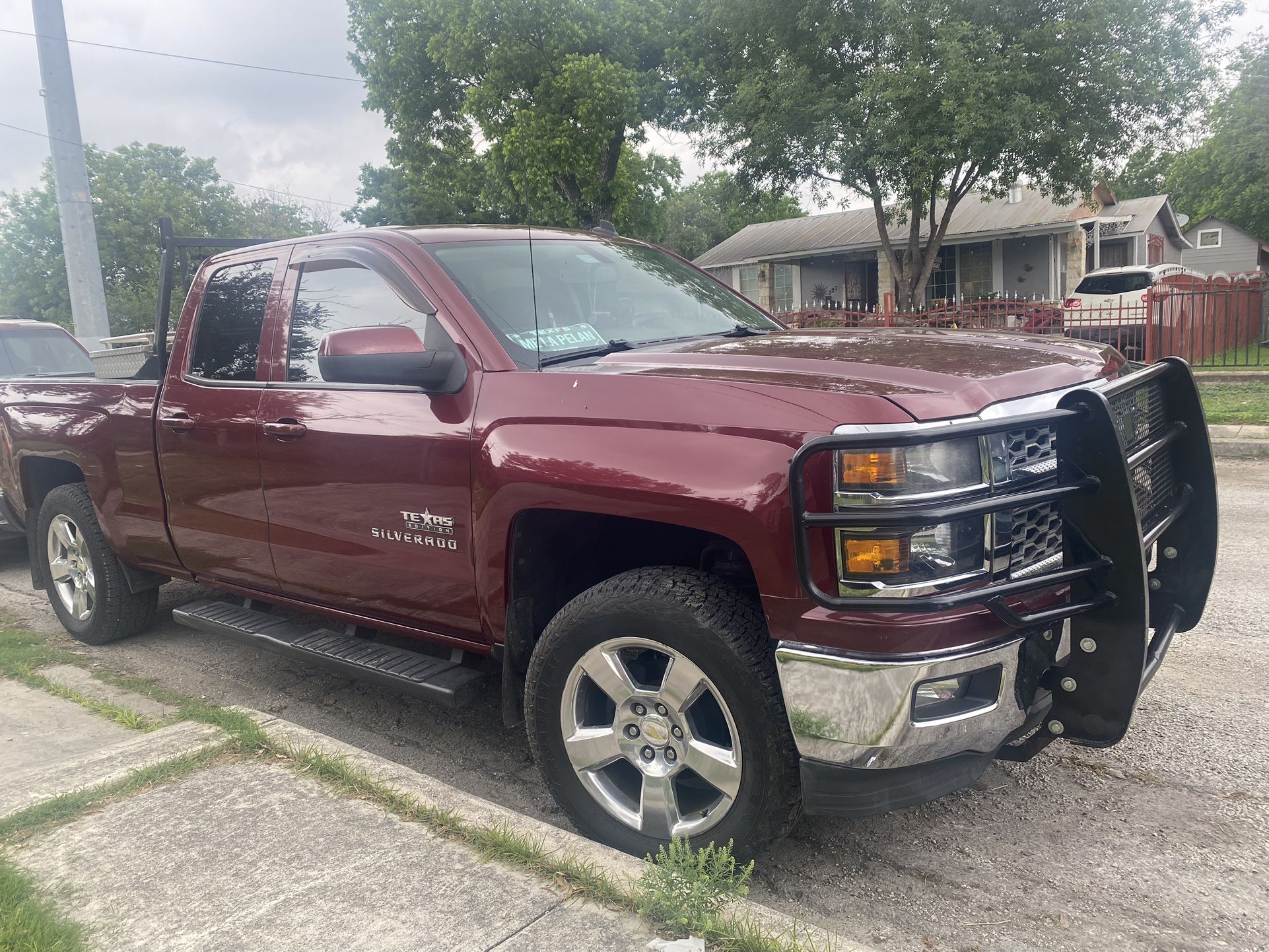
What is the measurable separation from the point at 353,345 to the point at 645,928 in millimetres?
1885

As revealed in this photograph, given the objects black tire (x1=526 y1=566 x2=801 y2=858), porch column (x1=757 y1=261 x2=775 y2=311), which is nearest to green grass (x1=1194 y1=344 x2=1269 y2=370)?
black tire (x1=526 y1=566 x2=801 y2=858)

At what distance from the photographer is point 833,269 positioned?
35.0 meters

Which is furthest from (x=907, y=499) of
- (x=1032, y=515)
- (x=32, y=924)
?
(x=32, y=924)

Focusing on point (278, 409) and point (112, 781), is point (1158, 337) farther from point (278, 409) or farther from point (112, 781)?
point (112, 781)

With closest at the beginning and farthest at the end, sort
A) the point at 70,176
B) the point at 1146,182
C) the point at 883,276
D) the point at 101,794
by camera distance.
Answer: the point at 101,794
the point at 70,176
the point at 883,276
the point at 1146,182

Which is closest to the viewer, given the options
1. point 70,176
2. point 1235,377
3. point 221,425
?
point 221,425

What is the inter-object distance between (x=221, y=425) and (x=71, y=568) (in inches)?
79.0

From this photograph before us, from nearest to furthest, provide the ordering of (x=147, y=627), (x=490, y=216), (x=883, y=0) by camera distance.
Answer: (x=147, y=627) < (x=883, y=0) < (x=490, y=216)

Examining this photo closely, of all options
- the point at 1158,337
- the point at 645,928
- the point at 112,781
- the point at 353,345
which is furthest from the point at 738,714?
the point at 1158,337

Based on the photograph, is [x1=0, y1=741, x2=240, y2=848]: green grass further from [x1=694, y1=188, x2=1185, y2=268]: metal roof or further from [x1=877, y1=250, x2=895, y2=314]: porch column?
[x1=877, y1=250, x2=895, y2=314]: porch column

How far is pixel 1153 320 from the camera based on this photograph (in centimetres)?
1448

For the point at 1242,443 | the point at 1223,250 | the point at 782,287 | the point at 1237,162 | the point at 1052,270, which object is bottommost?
the point at 1242,443

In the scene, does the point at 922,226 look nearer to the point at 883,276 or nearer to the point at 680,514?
the point at 883,276

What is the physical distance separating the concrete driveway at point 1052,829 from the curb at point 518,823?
0.43m
